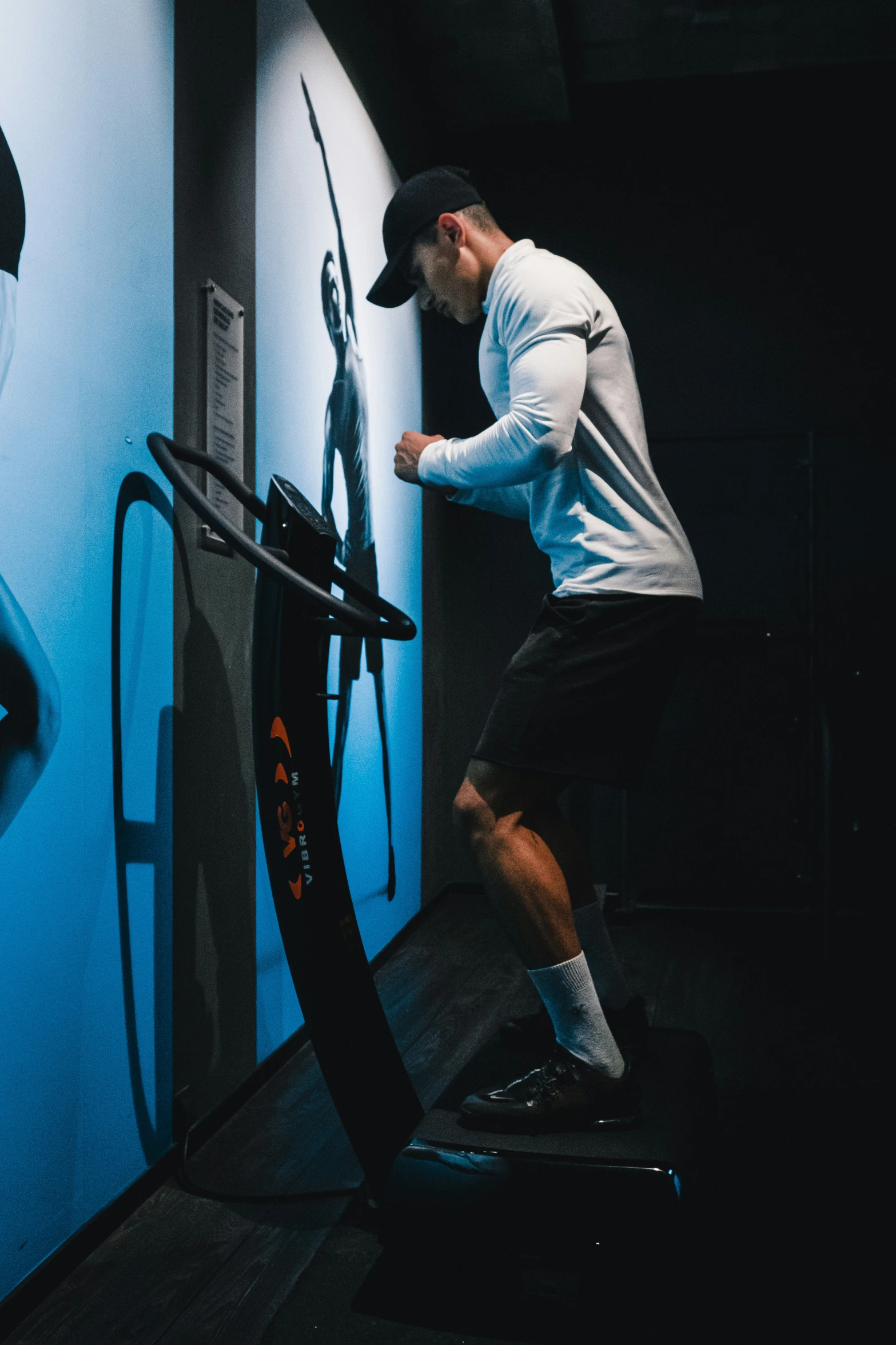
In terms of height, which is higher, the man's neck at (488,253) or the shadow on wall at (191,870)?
the man's neck at (488,253)

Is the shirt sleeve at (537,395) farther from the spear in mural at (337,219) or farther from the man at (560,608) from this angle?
the spear in mural at (337,219)

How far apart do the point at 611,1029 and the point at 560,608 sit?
2.45 ft

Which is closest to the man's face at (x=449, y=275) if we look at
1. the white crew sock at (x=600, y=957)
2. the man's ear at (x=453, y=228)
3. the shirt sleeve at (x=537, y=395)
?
the man's ear at (x=453, y=228)

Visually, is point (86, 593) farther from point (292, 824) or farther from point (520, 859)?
point (520, 859)

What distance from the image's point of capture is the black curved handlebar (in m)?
1.50

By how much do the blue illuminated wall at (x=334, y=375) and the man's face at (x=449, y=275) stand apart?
1.99ft

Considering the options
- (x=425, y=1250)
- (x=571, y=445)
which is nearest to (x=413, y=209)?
(x=571, y=445)

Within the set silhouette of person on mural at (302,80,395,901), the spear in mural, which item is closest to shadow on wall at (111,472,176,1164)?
silhouette of person on mural at (302,80,395,901)

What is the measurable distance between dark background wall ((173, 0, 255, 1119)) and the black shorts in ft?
2.19

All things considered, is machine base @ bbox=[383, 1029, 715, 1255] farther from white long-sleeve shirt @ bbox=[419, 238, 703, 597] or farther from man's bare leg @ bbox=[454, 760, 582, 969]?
white long-sleeve shirt @ bbox=[419, 238, 703, 597]

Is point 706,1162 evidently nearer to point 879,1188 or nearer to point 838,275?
point 879,1188

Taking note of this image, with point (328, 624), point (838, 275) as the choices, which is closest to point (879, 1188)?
point (328, 624)

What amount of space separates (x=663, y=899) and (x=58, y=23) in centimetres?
355

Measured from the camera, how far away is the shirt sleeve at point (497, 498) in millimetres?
1944
